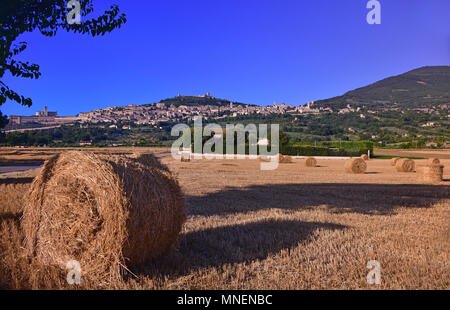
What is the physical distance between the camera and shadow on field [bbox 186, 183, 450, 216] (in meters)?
9.77

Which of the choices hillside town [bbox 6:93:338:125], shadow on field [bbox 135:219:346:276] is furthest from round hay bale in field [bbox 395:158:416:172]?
hillside town [bbox 6:93:338:125]

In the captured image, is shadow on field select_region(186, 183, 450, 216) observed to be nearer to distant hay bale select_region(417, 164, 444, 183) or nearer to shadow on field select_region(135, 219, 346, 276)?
shadow on field select_region(135, 219, 346, 276)

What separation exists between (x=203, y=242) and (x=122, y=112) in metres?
178

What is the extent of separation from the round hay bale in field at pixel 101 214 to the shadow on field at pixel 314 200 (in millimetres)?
3666

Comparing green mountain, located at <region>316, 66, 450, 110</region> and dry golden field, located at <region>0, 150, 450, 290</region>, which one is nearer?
dry golden field, located at <region>0, 150, 450, 290</region>

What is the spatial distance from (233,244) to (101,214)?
2309 millimetres

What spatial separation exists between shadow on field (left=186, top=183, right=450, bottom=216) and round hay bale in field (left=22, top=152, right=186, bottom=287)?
367cm

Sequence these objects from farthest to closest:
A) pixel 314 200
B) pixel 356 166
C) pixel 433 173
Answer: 1. pixel 356 166
2. pixel 433 173
3. pixel 314 200

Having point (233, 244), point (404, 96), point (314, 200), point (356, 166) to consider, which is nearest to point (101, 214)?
point (233, 244)

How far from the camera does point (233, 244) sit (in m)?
6.05

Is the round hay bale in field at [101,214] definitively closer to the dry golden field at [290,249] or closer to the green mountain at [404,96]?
the dry golden field at [290,249]

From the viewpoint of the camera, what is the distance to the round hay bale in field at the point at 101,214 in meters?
4.76

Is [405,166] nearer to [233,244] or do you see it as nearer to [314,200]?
[314,200]
